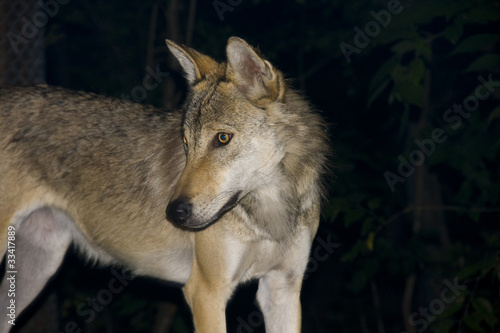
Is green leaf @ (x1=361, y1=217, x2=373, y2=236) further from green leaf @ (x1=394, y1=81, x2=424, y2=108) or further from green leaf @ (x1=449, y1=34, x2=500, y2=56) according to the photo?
green leaf @ (x1=449, y1=34, x2=500, y2=56)

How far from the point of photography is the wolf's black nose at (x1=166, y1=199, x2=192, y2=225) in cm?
274

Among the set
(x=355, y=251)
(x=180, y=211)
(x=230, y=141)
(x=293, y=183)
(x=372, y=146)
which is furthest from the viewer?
(x=372, y=146)

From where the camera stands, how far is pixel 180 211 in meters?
2.74

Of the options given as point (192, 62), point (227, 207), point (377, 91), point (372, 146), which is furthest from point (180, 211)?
point (372, 146)

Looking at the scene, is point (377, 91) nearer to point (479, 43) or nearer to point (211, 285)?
point (479, 43)

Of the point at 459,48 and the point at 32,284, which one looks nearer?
the point at 459,48

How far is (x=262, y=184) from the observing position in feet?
10.4

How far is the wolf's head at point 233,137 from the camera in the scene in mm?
2805

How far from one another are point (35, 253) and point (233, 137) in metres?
2.10

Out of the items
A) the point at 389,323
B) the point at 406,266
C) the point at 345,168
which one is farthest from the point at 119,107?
the point at 389,323

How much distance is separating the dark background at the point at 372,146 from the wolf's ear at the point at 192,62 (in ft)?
3.11

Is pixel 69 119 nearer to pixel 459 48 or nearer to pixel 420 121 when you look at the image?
pixel 459 48

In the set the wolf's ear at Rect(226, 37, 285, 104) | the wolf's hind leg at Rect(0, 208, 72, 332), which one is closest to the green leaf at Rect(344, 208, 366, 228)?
the wolf's ear at Rect(226, 37, 285, 104)

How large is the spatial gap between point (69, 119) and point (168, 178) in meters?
0.87
